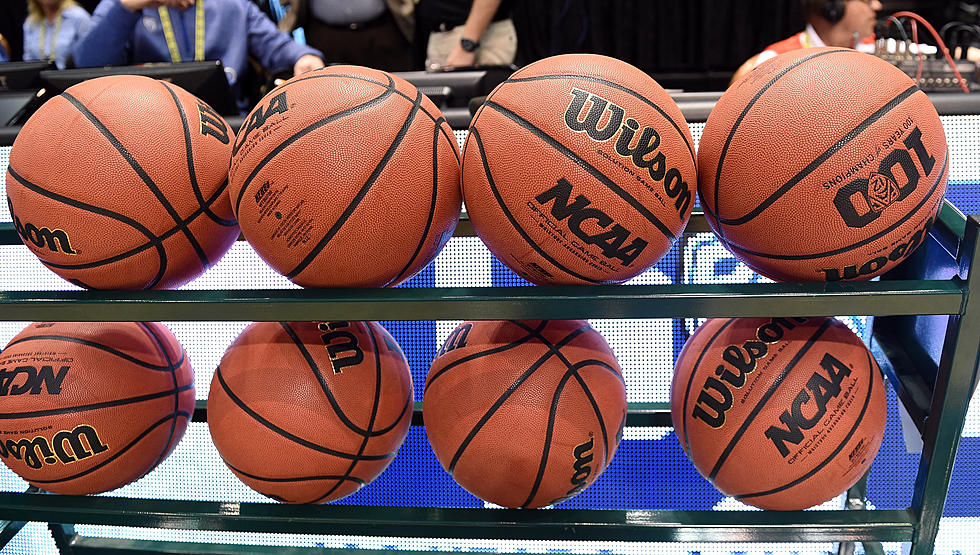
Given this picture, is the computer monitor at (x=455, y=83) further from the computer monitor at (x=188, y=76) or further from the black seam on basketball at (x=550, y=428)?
the black seam on basketball at (x=550, y=428)

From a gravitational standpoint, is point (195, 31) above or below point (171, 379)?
above

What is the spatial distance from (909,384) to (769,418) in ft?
1.10

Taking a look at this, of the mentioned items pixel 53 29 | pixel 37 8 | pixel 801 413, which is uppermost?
pixel 37 8

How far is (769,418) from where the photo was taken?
121 centimetres

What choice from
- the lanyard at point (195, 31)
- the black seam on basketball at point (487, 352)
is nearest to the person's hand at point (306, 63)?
the lanyard at point (195, 31)

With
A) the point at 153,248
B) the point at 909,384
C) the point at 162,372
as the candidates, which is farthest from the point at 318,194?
the point at 909,384

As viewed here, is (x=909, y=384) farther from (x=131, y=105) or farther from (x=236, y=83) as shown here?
(x=236, y=83)

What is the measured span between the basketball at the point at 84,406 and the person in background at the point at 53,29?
2937mm

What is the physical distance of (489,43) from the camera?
3664 mm

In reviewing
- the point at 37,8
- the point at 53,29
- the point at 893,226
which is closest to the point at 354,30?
the point at 53,29

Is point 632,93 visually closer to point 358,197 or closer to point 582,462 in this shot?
point 358,197

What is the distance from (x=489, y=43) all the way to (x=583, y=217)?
2.81m

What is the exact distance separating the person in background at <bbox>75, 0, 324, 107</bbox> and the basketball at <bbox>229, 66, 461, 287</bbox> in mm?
1834

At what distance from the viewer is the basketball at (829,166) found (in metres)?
1.07
